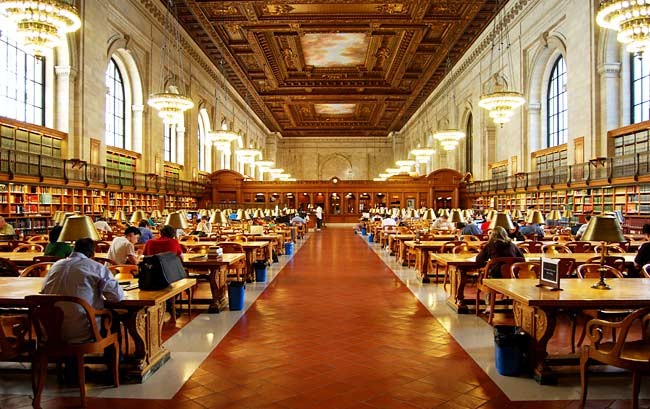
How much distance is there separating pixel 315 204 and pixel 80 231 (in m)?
32.9

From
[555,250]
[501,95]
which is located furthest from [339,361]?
[501,95]

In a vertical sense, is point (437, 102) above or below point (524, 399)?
above

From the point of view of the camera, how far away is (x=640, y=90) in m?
14.8

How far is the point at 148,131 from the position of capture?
68.5 feet

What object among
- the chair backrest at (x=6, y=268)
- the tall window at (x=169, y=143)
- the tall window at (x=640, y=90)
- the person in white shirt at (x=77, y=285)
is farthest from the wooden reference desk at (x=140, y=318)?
the tall window at (x=169, y=143)

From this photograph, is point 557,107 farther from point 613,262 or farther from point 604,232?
point 604,232

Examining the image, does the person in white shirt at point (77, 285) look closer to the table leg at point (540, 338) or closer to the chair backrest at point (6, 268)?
the chair backrest at point (6, 268)

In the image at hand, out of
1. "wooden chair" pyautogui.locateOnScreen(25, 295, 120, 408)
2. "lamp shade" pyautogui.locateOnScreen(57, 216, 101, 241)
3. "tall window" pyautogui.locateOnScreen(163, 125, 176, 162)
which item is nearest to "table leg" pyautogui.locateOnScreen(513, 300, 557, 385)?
"wooden chair" pyautogui.locateOnScreen(25, 295, 120, 408)

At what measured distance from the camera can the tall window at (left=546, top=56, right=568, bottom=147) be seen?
1897 cm

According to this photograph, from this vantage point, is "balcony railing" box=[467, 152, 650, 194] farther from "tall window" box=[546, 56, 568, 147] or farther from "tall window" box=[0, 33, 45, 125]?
"tall window" box=[0, 33, 45, 125]

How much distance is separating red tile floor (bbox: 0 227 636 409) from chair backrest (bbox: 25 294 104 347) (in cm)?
50

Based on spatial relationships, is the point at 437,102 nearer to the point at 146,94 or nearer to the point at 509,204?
the point at 509,204

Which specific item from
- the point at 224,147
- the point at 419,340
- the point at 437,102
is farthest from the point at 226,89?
the point at 419,340

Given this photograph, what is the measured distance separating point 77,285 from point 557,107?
19.9 meters
